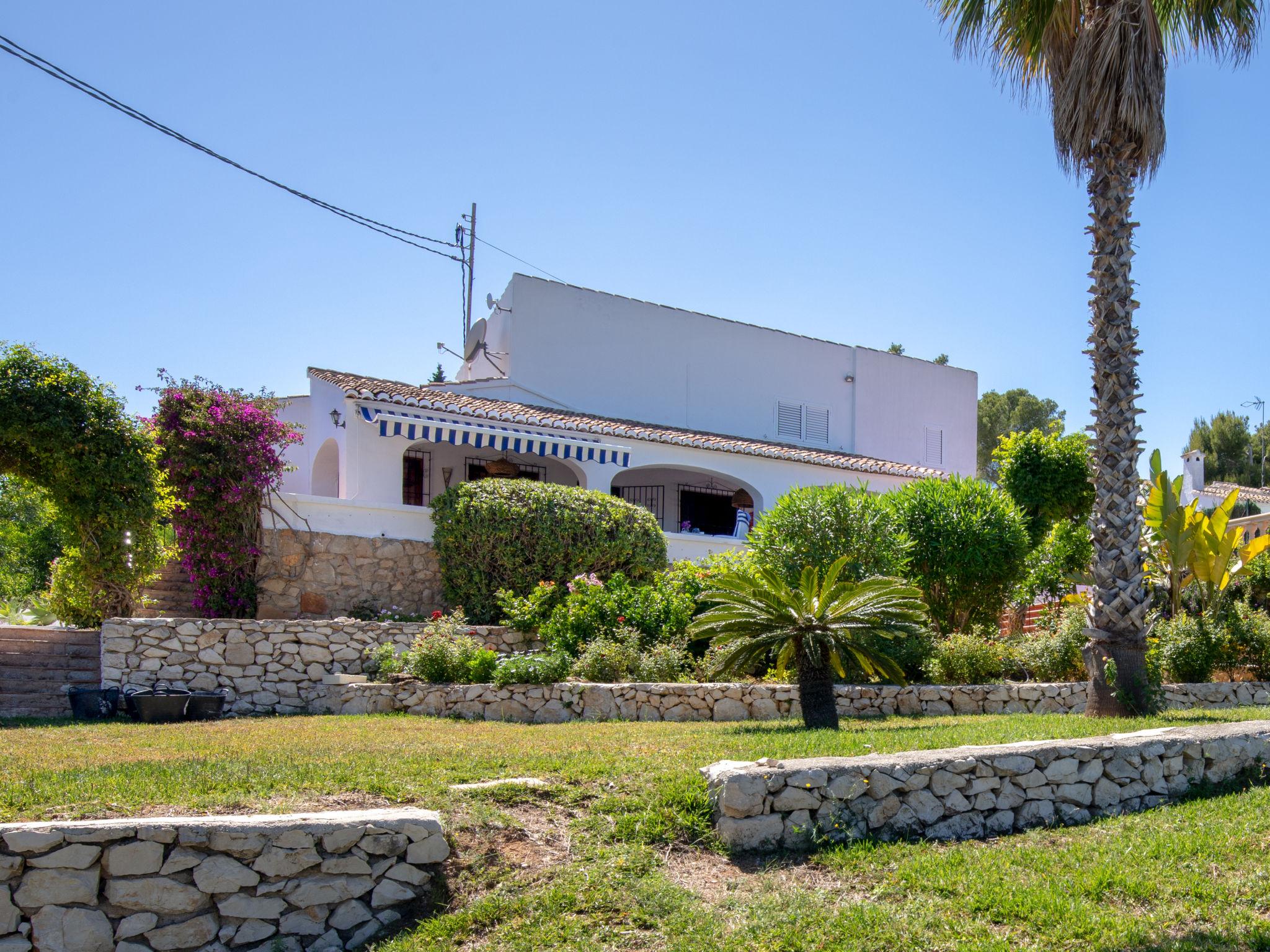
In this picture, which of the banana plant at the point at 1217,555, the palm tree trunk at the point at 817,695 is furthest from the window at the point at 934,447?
the palm tree trunk at the point at 817,695

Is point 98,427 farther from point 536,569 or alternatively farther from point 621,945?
point 621,945

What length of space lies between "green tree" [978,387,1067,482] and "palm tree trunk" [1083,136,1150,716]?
39.1 meters

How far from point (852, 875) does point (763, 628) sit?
445 centimetres

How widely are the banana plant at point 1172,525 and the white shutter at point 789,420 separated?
1392cm

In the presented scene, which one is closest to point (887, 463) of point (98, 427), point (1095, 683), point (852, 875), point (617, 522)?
point (617, 522)

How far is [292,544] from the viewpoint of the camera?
1747 centimetres

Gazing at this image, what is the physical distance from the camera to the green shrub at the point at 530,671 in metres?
13.8

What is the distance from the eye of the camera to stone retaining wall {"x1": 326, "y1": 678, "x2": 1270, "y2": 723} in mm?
13469

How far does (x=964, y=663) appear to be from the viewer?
1499 centimetres

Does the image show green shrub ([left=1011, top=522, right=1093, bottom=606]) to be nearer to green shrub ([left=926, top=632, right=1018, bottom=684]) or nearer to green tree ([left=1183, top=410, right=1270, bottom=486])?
green shrub ([left=926, top=632, right=1018, bottom=684])

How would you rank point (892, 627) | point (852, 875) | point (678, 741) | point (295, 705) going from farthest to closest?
point (295, 705)
point (892, 627)
point (678, 741)
point (852, 875)

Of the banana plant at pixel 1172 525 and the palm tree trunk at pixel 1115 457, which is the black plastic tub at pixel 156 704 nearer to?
the palm tree trunk at pixel 1115 457

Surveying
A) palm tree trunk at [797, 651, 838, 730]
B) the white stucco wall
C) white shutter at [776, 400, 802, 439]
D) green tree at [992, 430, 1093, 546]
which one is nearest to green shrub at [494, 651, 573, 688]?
palm tree trunk at [797, 651, 838, 730]

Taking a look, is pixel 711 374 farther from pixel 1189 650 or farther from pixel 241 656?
pixel 241 656
